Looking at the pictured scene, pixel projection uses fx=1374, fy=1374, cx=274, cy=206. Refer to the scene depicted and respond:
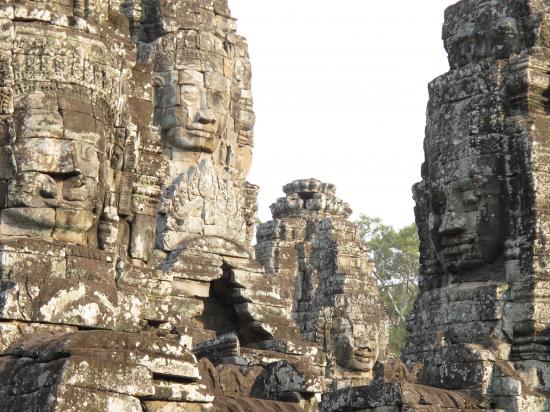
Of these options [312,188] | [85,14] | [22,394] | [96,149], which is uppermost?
[312,188]

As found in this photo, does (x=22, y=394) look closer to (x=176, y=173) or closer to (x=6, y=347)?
(x=6, y=347)

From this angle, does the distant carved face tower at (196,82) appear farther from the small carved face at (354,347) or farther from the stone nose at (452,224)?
the small carved face at (354,347)

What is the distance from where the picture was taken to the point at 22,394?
9836 mm

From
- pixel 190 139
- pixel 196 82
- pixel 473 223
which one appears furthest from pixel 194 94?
pixel 473 223

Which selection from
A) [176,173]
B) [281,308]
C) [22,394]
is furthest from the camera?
[176,173]

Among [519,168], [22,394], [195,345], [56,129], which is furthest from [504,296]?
[22,394]

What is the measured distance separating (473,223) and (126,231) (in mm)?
3864

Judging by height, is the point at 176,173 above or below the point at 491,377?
above

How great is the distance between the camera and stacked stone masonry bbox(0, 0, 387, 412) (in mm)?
10227

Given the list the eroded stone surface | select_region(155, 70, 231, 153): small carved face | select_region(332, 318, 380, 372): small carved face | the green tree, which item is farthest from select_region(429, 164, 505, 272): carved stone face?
the green tree

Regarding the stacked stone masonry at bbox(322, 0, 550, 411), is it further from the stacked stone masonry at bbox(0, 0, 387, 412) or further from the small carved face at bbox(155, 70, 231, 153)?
the small carved face at bbox(155, 70, 231, 153)

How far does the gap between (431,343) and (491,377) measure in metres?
1.45

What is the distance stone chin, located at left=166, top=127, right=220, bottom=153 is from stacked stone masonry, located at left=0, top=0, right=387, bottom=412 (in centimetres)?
2

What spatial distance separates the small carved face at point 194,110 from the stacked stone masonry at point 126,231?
0.9 inches
